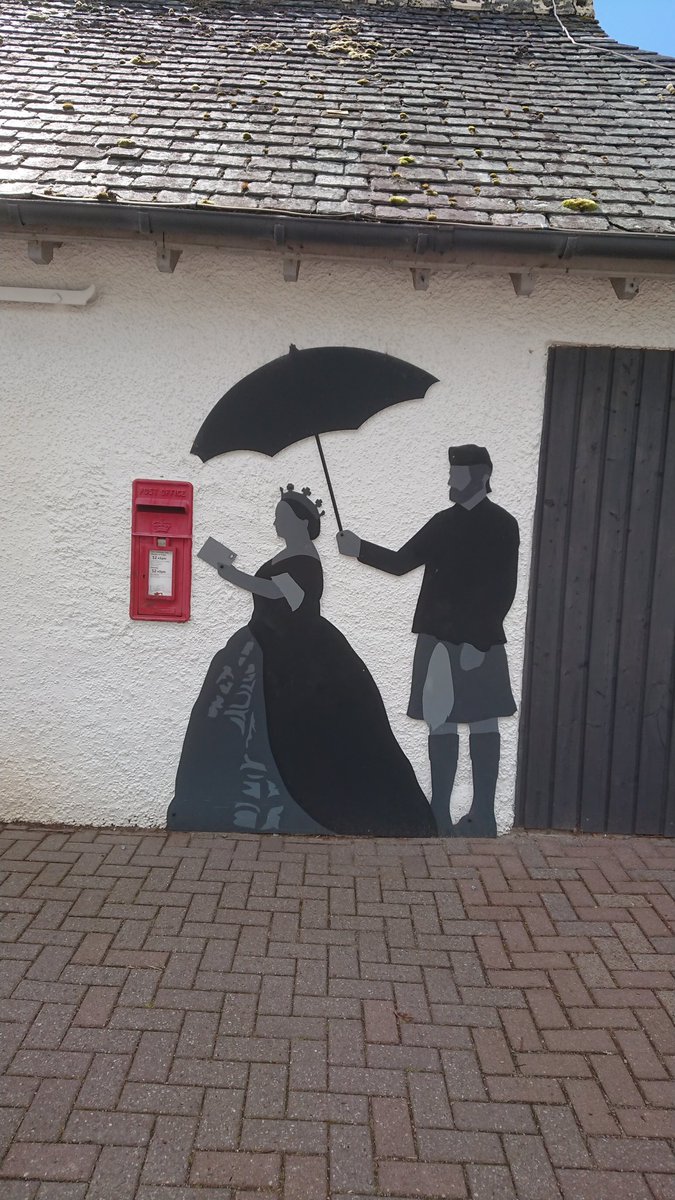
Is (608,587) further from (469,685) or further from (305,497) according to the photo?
(305,497)

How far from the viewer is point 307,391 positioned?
4.07 meters

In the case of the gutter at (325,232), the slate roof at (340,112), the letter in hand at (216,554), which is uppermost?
the slate roof at (340,112)

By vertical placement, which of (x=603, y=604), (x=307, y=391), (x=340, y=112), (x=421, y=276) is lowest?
(x=603, y=604)

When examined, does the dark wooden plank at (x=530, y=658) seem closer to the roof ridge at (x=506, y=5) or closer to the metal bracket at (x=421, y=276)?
the metal bracket at (x=421, y=276)

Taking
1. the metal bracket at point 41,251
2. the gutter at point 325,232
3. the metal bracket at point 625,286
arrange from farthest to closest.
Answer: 1. the metal bracket at point 625,286
2. the metal bracket at point 41,251
3. the gutter at point 325,232

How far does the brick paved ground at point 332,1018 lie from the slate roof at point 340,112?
302cm

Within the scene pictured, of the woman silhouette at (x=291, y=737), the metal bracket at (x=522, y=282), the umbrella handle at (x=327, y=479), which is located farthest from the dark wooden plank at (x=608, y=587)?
the umbrella handle at (x=327, y=479)

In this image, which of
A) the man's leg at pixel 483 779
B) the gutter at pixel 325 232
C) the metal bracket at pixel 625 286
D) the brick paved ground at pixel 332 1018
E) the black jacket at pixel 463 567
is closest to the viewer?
the brick paved ground at pixel 332 1018

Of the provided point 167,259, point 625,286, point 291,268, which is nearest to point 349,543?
point 291,268

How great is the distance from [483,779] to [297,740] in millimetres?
979

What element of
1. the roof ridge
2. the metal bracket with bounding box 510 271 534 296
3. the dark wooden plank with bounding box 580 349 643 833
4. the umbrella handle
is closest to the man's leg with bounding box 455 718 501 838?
the dark wooden plank with bounding box 580 349 643 833

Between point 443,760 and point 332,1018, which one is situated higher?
point 443,760

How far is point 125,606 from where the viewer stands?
13.7ft

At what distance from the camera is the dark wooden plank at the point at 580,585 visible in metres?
4.18
